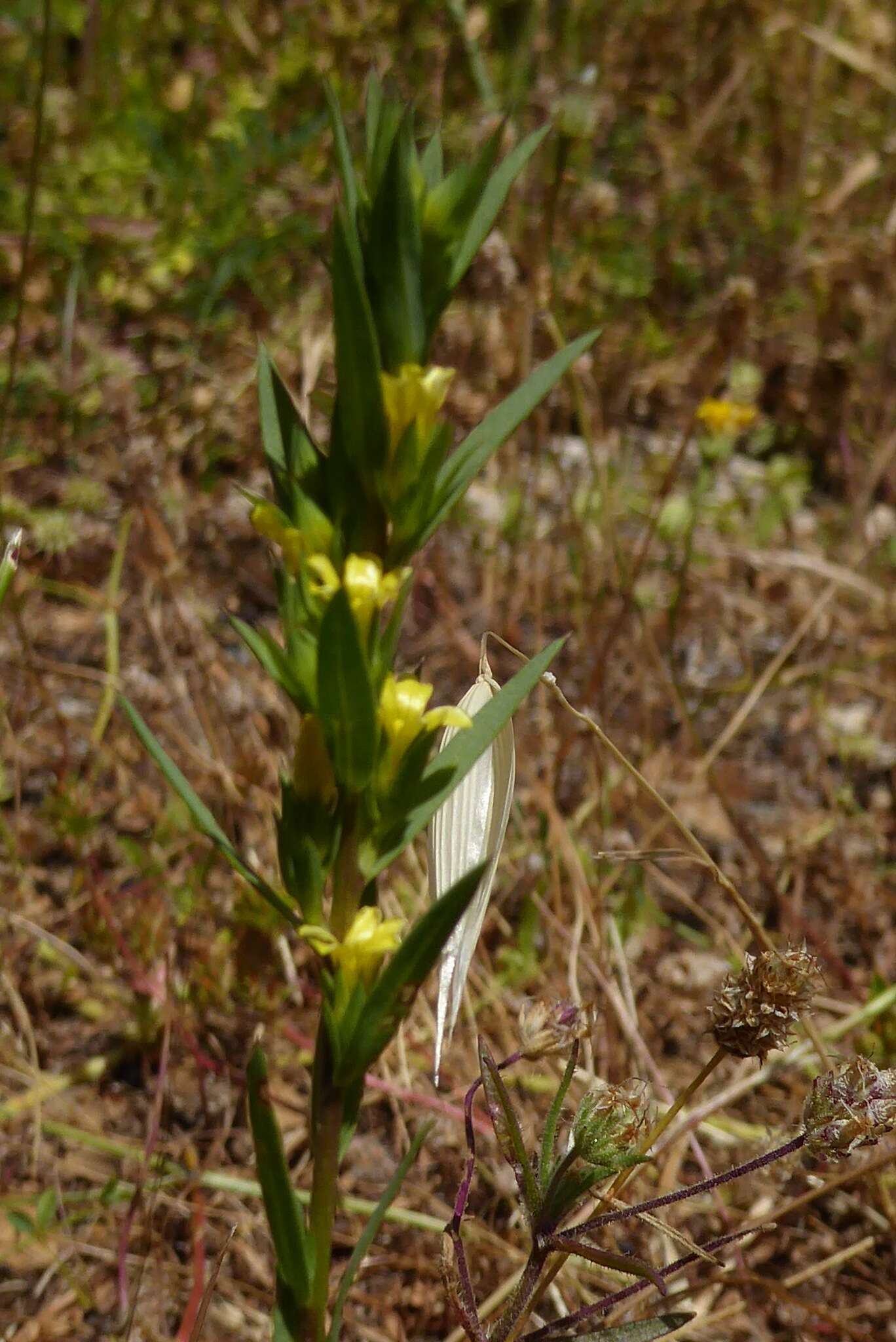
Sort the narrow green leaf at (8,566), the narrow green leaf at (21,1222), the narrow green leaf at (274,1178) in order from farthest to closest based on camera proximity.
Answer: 1. the narrow green leaf at (21,1222)
2. the narrow green leaf at (8,566)
3. the narrow green leaf at (274,1178)

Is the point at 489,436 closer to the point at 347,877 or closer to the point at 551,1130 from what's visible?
the point at 347,877

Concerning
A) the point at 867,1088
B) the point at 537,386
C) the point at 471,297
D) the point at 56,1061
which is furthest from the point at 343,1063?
the point at 471,297

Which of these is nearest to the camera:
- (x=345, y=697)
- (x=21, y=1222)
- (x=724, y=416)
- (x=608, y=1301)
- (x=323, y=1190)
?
(x=345, y=697)

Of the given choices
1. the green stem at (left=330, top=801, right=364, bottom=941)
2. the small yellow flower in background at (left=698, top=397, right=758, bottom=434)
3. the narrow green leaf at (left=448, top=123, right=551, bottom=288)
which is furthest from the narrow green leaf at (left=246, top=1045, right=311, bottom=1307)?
the small yellow flower in background at (left=698, top=397, right=758, bottom=434)

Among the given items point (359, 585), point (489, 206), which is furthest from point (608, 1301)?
point (489, 206)

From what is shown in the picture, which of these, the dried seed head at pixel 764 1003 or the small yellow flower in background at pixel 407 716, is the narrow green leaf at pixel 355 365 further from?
the dried seed head at pixel 764 1003

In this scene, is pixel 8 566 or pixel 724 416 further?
pixel 724 416

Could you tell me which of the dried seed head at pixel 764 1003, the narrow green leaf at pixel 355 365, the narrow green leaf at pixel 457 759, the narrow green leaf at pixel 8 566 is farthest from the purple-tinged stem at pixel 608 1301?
the narrow green leaf at pixel 8 566

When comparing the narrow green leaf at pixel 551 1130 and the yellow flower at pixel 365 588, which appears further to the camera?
the narrow green leaf at pixel 551 1130
